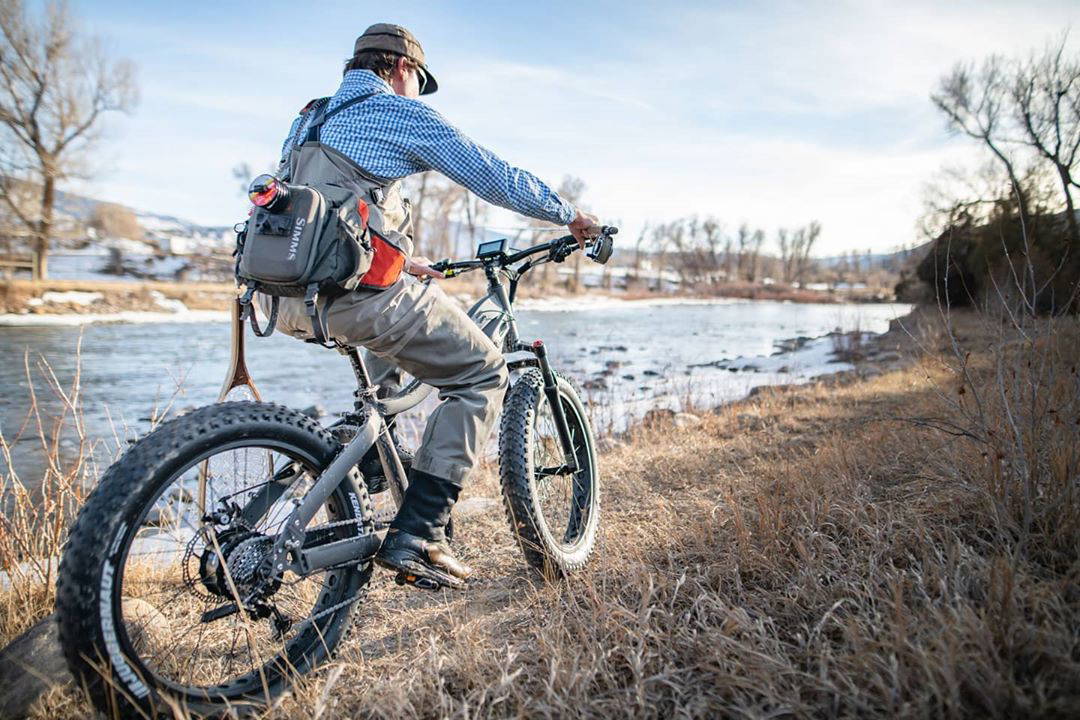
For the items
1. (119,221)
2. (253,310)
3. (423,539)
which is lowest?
(423,539)

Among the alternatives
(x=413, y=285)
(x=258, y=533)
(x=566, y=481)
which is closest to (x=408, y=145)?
(x=413, y=285)

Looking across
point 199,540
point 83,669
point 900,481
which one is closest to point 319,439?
point 199,540

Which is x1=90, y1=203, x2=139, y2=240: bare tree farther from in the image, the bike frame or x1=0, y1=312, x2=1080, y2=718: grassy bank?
x1=0, y1=312, x2=1080, y2=718: grassy bank

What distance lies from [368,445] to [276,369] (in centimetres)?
1193

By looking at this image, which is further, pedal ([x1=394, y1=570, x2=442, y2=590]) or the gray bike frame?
pedal ([x1=394, y1=570, x2=442, y2=590])

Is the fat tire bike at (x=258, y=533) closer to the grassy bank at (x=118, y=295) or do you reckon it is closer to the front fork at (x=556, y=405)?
the front fork at (x=556, y=405)

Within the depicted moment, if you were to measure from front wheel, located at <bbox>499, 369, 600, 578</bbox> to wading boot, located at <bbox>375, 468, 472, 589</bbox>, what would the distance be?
321 millimetres

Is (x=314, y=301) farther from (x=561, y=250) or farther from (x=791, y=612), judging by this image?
(x=791, y=612)

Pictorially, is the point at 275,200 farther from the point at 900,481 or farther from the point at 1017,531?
the point at 900,481

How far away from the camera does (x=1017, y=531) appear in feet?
6.76

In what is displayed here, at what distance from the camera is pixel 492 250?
9.30 feet

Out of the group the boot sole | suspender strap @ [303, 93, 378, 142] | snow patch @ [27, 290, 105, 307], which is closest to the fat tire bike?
the boot sole

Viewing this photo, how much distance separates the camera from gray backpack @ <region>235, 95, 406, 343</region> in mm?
1819

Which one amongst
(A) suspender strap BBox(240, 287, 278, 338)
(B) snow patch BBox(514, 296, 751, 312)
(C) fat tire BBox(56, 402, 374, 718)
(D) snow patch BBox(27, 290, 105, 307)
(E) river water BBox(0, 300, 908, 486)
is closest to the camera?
(C) fat tire BBox(56, 402, 374, 718)
